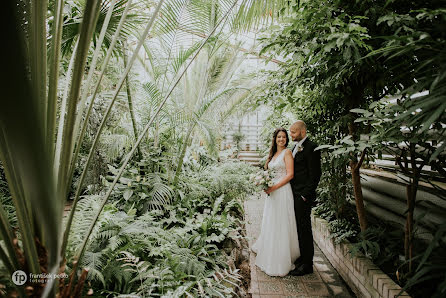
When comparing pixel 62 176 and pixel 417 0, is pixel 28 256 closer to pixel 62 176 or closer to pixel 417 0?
pixel 62 176

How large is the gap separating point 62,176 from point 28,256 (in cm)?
23

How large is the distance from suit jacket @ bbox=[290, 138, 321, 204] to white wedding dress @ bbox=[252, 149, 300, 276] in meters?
0.15

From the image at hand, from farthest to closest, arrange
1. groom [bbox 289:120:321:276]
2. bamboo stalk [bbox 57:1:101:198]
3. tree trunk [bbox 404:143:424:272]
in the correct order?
groom [bbox 289:120:321:276] → tree trunk [bbox 404:143:424:272] → bamboo stalk [bbox 57:1:101:198]

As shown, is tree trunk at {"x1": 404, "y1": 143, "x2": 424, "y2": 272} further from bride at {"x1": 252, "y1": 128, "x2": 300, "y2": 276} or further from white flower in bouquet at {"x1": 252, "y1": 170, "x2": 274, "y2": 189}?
white flower in bouquet at {"x1": 252, "y1": 170, "x2": 274, "y2": 189}

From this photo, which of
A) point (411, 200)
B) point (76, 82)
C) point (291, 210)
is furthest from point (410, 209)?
point (76, 82)

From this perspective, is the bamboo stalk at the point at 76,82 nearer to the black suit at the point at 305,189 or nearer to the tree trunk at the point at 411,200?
the tree trunk at the point at 411,200

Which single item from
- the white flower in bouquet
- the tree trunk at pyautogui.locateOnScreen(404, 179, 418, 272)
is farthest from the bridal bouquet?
the tree trunk at pyautogui.locateOnScreen(404, 179, 418, 272)

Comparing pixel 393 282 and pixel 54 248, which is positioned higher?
pixel 54 248

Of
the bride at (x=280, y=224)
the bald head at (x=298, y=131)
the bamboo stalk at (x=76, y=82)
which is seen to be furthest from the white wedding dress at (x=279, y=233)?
the bamboo stalk at (x=76, y=82)

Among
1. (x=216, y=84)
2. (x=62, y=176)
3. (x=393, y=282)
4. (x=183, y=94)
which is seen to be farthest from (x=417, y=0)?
(x=183, y=94)

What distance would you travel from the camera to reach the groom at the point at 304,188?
299 cm

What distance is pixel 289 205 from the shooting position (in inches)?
126

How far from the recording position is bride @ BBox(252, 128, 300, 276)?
3016 mm

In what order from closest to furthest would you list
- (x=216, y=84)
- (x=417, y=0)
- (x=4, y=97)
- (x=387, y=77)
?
(x=4, y=97), (x=417, y=0), (x=387, y=77), (x=216, y=84)
